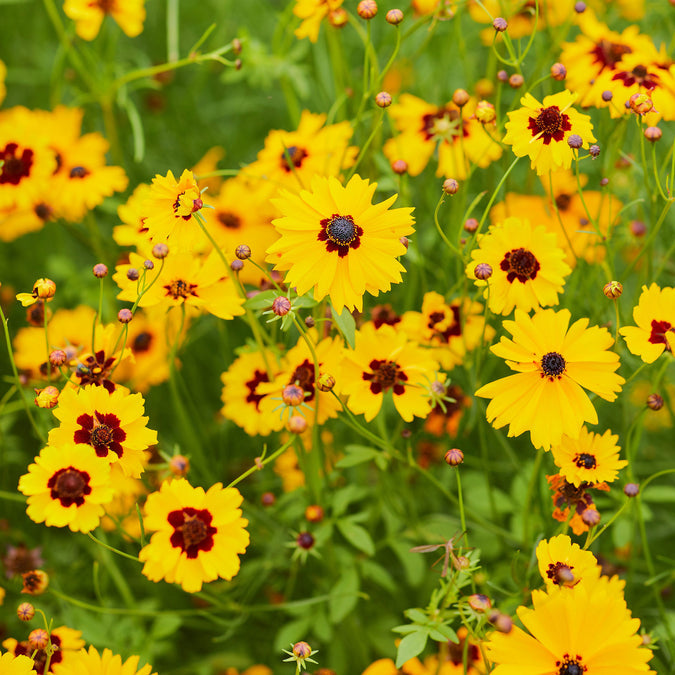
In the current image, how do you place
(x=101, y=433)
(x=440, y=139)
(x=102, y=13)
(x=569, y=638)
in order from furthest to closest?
(x=102, y=13) < (x=440, y=139) < (x=101, y=433) < (x=569, y=638)

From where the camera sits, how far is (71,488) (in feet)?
3.47

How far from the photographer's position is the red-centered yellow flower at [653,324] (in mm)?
1114

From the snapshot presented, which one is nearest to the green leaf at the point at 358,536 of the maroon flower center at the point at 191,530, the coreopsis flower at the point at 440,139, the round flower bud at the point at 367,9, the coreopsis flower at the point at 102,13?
the maroon flower center at the point at 191,530

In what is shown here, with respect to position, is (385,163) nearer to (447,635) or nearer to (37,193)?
(37,193)

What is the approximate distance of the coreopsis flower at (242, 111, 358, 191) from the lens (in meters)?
1.50

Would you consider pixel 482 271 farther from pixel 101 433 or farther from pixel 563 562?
pixel 101 433

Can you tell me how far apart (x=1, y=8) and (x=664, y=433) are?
253cm

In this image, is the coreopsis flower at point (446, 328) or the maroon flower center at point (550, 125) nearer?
the maroon flower center at point (550, 125)

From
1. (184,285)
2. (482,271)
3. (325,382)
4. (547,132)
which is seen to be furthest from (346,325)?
(547,132)

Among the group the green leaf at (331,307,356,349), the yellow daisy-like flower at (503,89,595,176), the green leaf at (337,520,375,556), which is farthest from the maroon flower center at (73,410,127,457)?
the yellow daisy-like flower at (503,89,595,176)

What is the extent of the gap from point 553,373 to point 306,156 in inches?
28.0

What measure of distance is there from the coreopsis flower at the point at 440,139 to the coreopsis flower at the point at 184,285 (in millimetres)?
469

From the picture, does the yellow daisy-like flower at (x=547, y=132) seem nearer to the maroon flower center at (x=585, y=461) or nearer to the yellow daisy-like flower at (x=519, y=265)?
the yellow daisy-like flower at (x=519, y=265)

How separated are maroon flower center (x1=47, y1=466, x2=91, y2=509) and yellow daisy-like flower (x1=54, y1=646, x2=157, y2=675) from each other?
23 centimetres
